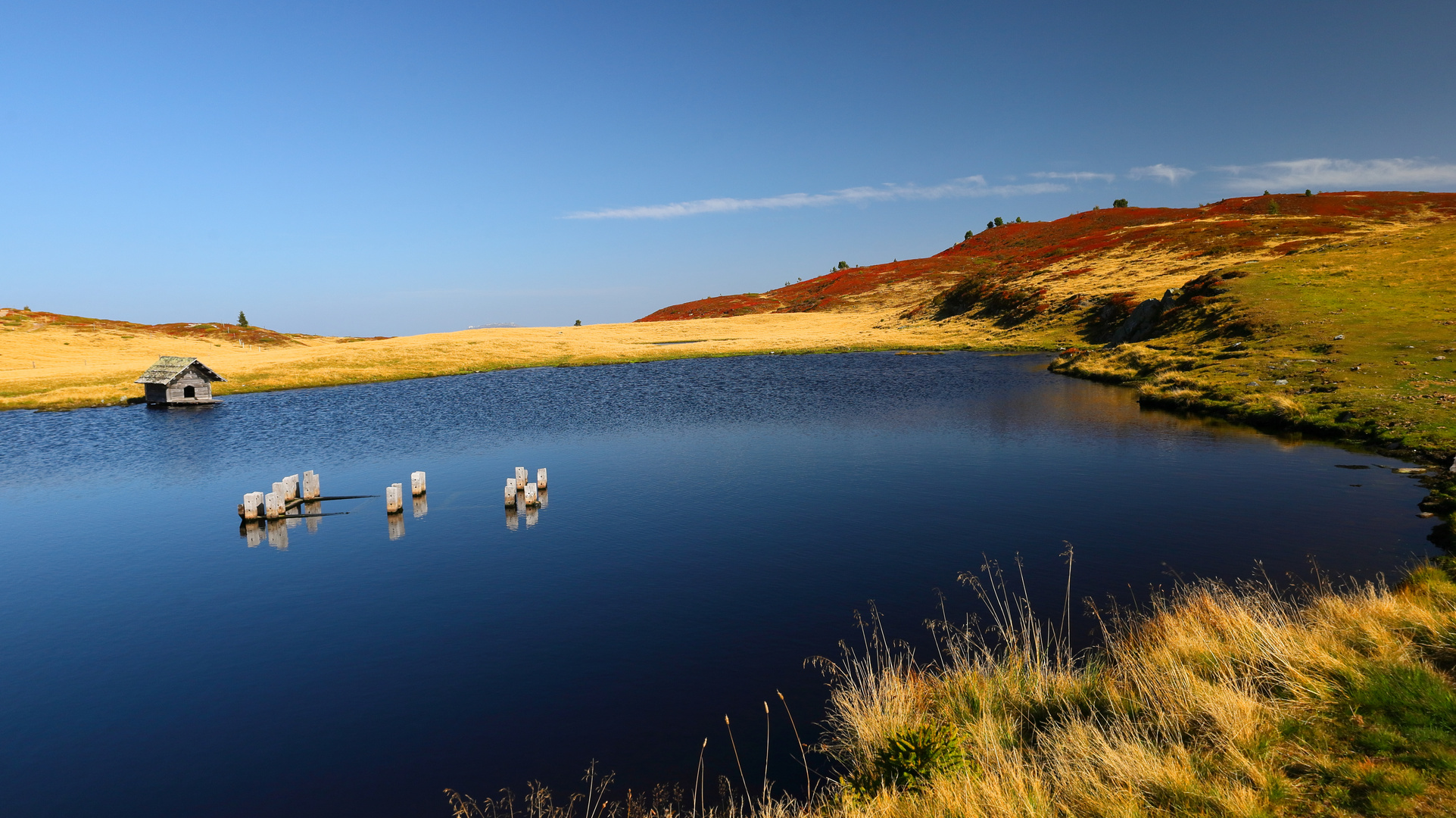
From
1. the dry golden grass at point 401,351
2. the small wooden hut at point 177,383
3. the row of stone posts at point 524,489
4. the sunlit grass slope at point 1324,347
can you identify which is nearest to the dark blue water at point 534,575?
the row of stone posts at point 524,489

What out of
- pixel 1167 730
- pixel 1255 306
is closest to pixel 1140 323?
pixel 1255 306

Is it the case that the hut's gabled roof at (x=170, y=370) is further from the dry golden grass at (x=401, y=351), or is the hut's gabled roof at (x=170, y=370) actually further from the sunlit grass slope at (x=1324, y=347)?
the sunlit grass slope at (x=1324, y=347)

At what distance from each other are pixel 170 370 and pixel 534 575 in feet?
186

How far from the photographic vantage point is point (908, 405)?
4916 centimetres

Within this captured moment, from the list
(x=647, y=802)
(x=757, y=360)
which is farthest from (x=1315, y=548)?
(x=757, y=360)

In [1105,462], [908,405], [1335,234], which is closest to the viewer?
[1105,462]

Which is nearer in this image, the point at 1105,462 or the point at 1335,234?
the point at 1105,462

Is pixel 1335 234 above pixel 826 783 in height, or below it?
above

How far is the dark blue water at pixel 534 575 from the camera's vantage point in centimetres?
1258

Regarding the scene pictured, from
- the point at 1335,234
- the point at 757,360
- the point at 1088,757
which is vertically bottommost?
the point at 1088,757

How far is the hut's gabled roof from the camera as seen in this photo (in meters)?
58.4

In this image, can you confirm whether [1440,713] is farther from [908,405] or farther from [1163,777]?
[908,405]

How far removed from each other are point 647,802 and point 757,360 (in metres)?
77.9

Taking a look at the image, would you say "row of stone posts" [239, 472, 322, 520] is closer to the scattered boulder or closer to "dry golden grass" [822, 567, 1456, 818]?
"dry golden grass" [822, 567, 1456, 818]
